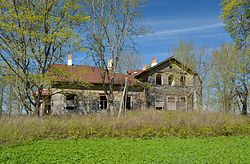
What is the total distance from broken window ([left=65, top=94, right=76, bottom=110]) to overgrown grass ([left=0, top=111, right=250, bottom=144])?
436 inches

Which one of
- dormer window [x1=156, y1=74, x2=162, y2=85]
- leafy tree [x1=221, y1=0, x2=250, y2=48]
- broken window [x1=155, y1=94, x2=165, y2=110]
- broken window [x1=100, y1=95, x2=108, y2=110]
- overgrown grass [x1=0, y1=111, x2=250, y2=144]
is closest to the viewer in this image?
overgrown grass [x1=0, y1=111, x2=250, y2=144]

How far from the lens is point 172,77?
104 ft

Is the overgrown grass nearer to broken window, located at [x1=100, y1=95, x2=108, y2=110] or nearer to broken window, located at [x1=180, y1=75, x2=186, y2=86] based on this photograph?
broken window, located at [x1=100, y1=95, x2=108, y2=110]

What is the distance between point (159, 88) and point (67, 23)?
53.2ft

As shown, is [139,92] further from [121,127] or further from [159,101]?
[121,127]

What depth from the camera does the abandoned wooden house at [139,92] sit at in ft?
85.1

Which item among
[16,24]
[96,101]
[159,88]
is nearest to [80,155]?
[16,24]

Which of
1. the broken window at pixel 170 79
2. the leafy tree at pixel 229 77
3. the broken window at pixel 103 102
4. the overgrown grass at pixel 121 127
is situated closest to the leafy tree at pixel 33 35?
the overgrown grass at pixel 121 127

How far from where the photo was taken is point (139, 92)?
97.6 ft

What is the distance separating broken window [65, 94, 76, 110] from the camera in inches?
1022

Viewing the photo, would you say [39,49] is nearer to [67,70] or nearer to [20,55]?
[20,55]

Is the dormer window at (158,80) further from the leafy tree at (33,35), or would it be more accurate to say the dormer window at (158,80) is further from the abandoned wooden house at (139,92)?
the leafy tree at (33,35)

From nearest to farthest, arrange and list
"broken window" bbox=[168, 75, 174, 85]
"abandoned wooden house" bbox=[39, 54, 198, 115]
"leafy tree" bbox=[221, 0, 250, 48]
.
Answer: "leafy tree" bbox=[221, 0, 250, 48] < "abandoned wooden house" bbox=[39, 54, 198, 115] < "broken window" bbox=[168, 75, 174, 85]

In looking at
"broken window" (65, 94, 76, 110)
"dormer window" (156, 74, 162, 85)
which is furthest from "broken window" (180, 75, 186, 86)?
"broken window" (65, 94, 76, 110)
